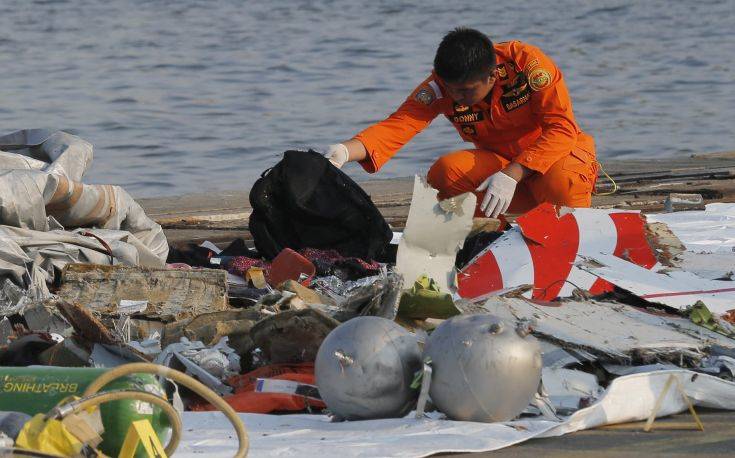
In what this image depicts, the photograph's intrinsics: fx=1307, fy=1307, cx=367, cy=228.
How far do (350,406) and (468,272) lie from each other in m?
1.49

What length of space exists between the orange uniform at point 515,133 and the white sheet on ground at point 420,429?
1.99 meters

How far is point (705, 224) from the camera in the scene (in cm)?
535

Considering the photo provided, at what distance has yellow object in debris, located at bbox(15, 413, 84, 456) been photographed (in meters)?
2.20

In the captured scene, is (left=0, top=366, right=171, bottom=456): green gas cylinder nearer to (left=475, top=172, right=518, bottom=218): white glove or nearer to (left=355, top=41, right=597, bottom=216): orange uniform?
(left=475, top=172, right=518, bottom=218): white glove

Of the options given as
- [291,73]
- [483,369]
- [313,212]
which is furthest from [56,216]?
[291,73]

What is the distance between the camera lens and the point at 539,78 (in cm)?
488

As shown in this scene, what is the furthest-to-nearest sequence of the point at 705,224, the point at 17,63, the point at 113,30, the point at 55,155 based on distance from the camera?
the point at 113,30, the point at 17,63, the point at 705,224, the point at 55,155

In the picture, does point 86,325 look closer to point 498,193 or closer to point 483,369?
point 483,369

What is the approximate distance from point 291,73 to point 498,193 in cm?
867

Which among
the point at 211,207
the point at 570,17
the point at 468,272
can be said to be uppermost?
the point at 468,272

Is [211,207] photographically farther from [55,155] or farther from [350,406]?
[350,406]

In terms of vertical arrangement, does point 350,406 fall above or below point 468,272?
above

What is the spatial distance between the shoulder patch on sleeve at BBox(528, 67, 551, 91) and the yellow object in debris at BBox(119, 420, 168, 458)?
9.56ft

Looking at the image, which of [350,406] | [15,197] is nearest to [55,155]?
[15,197]
